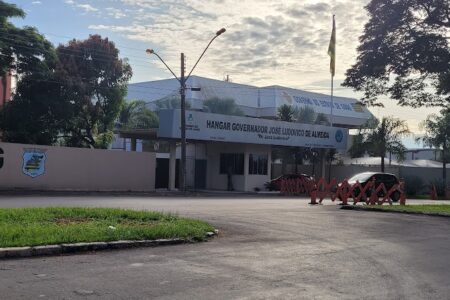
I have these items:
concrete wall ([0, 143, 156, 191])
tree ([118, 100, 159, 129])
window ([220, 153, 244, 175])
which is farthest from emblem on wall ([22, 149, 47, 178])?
tree ([118, 100, 159, 129])

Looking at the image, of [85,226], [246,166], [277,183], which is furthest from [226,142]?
[85,226]

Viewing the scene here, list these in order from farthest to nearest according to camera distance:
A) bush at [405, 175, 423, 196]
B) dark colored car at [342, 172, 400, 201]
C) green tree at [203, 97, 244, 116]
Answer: green tree at [203, 97, 244, 116], bush at [405, 175, 423, 196], dark colored car at [342, 172, 400, 201]

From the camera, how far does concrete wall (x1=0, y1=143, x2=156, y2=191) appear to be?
96.5ft

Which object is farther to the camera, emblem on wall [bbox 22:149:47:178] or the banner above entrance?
the banner above entrance

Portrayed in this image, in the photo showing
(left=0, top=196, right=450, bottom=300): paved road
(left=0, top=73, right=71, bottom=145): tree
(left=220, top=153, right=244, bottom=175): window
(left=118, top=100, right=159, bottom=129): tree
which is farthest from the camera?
(left=118, top=100, right=159, bottom=129): tree

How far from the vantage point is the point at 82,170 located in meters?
Result: 32.3

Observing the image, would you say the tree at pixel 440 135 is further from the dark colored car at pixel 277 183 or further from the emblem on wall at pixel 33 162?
the emblem on wall at pixel 33 162

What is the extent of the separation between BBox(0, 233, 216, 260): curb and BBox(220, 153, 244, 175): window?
97.1ft

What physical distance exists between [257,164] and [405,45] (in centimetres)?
1890

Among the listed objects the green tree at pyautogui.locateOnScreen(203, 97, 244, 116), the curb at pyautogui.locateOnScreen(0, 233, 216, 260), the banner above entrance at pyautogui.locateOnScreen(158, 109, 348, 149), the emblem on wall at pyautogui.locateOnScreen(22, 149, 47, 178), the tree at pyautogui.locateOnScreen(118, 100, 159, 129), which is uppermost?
the green tree at pyautogui.locateOnScreen(203, 97, 244, 116)

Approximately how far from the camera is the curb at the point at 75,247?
9.00 metres

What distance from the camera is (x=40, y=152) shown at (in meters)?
30.5

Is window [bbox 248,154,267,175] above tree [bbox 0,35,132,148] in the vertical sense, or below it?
below

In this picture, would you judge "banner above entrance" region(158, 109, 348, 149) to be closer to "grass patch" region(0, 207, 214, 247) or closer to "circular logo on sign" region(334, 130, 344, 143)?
"circular logo on sign" region(334, 130, 344, 143)
